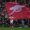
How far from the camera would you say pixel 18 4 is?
1202 millimetres

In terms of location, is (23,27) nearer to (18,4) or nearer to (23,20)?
(23,20)

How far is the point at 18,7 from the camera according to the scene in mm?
1196

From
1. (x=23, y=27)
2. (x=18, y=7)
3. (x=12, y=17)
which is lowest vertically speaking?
(x=23, y=27)

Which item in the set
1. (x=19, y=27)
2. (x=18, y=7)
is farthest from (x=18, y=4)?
(x=19, y=27)

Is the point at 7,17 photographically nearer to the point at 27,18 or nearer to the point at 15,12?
the point at 15,12

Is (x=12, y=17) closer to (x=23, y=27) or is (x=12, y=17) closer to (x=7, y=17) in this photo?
(x=7, y=17)

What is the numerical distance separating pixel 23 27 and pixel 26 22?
66mm

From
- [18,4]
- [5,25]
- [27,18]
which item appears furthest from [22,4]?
[5,25]

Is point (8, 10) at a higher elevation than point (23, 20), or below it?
higher

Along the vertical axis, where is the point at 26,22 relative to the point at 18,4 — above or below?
below

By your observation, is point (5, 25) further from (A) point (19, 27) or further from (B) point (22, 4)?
(B) point (22, 4)

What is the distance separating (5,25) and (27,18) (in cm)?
26

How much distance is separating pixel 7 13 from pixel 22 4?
0.20 meters

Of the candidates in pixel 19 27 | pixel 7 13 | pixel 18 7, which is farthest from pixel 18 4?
pixel 19 27
